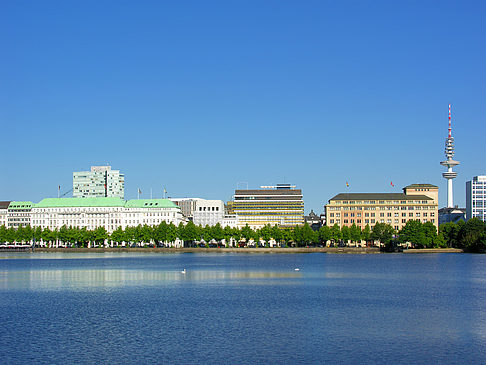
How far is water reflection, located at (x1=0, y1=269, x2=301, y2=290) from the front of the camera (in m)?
62.8

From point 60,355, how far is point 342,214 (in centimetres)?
16301

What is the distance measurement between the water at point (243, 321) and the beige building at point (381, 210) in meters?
123

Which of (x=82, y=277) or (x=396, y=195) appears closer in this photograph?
(x=82, y=277)

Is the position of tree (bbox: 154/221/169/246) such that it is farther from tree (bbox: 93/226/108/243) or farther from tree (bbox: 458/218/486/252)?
tree (bbox: 458/218/486/252)

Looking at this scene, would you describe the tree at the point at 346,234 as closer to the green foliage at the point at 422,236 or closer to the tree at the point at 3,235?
the green foliage at the point at 422,236

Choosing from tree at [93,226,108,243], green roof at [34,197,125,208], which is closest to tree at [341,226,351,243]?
tree at [93,226,108,243]

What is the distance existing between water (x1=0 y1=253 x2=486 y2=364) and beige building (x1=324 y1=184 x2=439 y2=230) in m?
123

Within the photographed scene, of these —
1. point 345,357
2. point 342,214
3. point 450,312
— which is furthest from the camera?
point 342,214

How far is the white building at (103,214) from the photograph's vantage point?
192875mm

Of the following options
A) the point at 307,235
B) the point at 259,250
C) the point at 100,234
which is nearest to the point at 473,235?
the point at 307,235

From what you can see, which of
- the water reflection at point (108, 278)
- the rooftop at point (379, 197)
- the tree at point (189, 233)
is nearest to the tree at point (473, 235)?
the rooftop at point (379, 197)

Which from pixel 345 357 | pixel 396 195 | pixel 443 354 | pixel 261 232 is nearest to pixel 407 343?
pixel 443 354

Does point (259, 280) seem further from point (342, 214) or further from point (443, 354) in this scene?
point (342, 214)

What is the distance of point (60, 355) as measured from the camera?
100 ft
